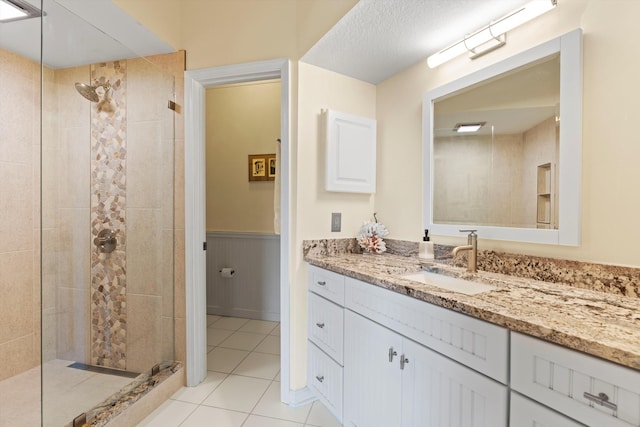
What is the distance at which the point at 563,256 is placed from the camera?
44.9 inches

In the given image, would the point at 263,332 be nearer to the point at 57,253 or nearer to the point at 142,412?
the point at 142,412

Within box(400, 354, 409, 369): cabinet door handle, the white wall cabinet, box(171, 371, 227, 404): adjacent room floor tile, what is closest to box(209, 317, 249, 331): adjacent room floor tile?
box(171, 371, 227, 404): adjacent room floor tile

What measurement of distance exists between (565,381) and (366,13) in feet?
4.84

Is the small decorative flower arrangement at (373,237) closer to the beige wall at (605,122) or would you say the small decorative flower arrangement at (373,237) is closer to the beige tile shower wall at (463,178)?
the beige tile shower wall at (463,178)

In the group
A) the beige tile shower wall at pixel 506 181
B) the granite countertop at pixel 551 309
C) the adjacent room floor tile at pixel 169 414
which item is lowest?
the adjacent room floor tile at pixel 169 414

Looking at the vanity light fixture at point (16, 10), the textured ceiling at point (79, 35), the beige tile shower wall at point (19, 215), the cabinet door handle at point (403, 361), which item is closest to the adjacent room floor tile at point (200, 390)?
the beige tile shower wall at point (19, 215)

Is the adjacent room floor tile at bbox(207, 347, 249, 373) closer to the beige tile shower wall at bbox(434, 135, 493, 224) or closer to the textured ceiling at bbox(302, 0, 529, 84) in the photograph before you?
the beige tile shower wall at bbox(434, 135, 493, 224)

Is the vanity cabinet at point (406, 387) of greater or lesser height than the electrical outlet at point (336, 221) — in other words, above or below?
below

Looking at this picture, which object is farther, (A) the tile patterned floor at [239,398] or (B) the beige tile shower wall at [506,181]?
(A) the tile patterned floor at [239,398]

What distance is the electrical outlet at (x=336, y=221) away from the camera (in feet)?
6.22

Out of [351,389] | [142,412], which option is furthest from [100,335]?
[351,389]

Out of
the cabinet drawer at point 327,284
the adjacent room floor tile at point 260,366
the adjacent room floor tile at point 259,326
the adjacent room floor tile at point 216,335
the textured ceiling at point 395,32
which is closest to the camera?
the textured ceiling at point 395,32

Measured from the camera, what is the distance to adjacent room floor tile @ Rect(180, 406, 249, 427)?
1577 millimetres

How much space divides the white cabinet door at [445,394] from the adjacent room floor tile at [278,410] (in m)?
0.79
